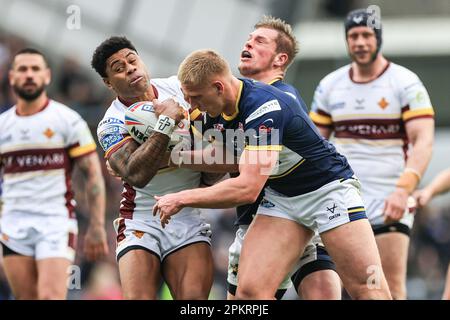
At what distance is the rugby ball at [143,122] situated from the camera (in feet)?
27.3

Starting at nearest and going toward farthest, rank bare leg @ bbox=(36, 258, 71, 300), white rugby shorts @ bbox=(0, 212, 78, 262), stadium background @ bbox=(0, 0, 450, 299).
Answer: bare leg @ bbox=(36, 258, 71, 300) → white rugby shorts @ bbox=(0, 212, 78, 262) → stadium background @ bbox=(0, 0, 450, 299)

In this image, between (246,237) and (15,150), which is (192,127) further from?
(15,150)

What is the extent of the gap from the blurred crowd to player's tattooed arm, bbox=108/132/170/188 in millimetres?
6561

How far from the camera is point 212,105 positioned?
791 centimetres

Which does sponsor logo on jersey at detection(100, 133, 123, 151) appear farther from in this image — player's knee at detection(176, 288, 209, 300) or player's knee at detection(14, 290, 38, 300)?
player's knee at detection(14, 290, 38, 300)

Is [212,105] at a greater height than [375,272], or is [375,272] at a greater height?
[212,105]

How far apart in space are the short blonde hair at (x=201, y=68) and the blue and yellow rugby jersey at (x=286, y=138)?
260mm

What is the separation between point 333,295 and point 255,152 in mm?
1775

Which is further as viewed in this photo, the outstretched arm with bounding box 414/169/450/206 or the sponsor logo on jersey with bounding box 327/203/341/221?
the outstretched arm with bounding box 414/169/450/206

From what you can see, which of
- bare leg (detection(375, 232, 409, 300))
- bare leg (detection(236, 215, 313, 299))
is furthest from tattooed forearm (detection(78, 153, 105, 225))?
bare leg (detection(236, 215, 313, 299))

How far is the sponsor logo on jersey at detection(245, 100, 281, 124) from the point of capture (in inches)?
307

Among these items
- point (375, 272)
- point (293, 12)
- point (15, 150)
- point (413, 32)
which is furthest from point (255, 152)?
point (413, 32)

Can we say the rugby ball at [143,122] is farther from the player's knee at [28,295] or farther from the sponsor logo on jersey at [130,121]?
the player's knee at [28,295]

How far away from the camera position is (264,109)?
309 inches
